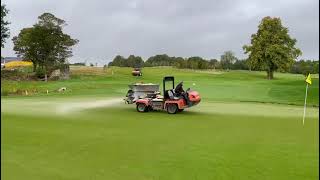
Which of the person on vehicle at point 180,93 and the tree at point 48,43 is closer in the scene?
the person on vehicle at point 180,93

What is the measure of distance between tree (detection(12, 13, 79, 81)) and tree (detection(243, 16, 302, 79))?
2883cm

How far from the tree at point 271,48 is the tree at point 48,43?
2883cm

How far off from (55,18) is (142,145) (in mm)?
55194

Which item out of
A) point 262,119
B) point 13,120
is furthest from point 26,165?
point 262,119

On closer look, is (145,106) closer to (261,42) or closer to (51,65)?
(51,65)

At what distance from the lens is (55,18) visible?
211ft

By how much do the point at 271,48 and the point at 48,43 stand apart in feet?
110

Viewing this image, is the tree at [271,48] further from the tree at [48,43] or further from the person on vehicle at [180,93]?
the person on vehicle at [180,93]

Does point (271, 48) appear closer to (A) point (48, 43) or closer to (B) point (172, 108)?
(A) point (48, 43)

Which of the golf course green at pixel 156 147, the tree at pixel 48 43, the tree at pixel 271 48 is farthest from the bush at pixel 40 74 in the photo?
Result: the golf course green at pixel 156 147

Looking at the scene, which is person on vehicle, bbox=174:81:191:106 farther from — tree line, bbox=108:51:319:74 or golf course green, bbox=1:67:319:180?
tree line, bbox=108:51:319:74

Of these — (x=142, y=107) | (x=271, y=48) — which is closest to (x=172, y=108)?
(x=142, y=107)

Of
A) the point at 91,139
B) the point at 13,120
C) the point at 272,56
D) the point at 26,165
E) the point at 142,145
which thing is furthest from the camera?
the point at 272,56

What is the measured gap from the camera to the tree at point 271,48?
72.9 meters
